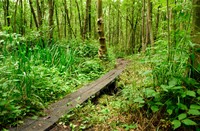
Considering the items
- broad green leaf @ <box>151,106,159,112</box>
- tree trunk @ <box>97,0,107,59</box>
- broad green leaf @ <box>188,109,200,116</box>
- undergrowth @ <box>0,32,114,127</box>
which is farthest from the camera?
tree trunk @ <box>97,0,107,59</box>

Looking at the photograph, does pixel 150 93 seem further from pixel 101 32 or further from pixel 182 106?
pixel 101 32

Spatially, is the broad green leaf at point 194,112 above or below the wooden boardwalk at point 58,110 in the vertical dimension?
above

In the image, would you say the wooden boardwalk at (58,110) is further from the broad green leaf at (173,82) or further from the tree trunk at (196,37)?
the tree trunk at (196,37)

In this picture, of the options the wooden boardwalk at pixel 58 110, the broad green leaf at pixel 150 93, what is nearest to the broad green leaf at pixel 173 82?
the broad green leaf at pixel 150 93

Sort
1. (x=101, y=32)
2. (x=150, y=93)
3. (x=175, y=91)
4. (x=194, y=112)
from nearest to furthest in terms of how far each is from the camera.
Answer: (x=194, y=112) → (x=175, y=91) → (x=150, y=93) → (x=101, y=32)

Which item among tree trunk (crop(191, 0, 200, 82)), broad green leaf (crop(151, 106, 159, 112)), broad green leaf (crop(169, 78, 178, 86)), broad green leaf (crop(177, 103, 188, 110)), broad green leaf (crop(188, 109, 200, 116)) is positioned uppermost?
tree trunk (crop(191, 0, 200, 82))

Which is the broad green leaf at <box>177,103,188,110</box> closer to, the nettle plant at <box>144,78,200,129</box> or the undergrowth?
the nettle plant at <box>144,78,200,129</box>

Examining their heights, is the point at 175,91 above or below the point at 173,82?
below

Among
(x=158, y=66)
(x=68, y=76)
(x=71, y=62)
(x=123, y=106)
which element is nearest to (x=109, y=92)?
(x=68, y=76)

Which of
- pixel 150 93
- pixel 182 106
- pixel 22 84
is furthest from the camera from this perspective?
pixel 22 84

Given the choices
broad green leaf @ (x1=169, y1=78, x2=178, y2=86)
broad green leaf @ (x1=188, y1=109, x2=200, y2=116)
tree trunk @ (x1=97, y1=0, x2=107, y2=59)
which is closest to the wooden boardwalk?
broad green leaf @ (x1=169, y1=78, x2=178, y2=86)

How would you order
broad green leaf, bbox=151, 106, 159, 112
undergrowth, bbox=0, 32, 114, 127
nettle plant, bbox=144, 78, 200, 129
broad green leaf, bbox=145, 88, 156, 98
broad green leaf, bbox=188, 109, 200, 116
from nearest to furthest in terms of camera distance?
broad green leaf, bbox=188, 109, 200, 116 < nettle plant, bbox=144, 78, 200, 129 < broad green leaf, bbox=151, 106, 159, 112 < broad green leaf, bbox=145, 88, 156, 98 < undergrowth, bbox=0, 32, 114, 127

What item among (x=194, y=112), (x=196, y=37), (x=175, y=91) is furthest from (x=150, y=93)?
(x=196, y=37)

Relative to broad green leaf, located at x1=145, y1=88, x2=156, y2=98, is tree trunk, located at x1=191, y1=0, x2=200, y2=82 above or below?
above
